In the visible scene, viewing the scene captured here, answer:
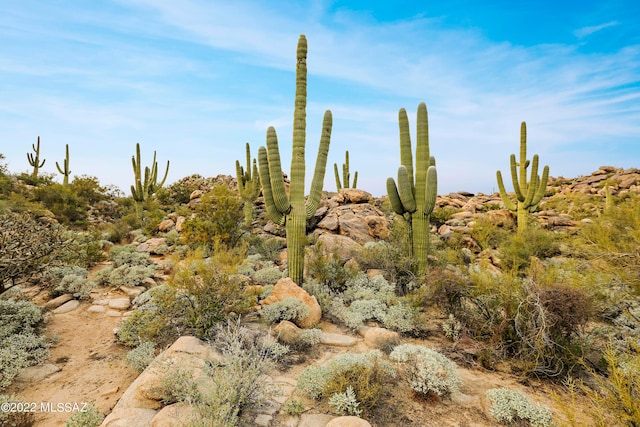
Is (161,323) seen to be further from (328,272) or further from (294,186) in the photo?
(294,186)

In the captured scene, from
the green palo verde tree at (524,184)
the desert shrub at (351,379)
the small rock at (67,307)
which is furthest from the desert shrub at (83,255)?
the green palo verde tree at (524,184)

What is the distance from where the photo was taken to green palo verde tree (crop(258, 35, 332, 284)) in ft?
22.4

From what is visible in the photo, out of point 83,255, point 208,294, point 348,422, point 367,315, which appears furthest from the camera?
point 83,255

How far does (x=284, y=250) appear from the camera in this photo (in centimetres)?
1058

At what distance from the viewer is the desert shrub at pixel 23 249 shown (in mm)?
4816

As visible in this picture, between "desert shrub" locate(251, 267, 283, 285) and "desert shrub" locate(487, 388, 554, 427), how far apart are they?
5.16 metres

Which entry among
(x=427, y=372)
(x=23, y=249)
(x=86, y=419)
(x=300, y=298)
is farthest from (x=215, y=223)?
(x=427, y=372)

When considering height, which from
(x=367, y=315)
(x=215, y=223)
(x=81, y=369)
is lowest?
(x=81, y=369)

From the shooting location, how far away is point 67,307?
6055 mm

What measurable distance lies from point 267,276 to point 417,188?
4.33 meters

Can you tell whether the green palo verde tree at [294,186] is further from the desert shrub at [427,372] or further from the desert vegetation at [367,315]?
the desert shrub at [427,372]

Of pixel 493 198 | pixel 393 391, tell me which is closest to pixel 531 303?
pixel 393 391

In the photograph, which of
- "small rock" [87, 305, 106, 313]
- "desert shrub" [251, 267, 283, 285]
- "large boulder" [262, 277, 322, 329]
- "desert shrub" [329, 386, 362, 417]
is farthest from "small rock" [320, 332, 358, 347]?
"small rock" [87, 305, 106, 313]

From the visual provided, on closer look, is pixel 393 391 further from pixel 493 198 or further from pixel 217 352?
pixel 493 198
